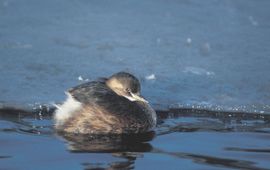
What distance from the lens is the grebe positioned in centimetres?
650

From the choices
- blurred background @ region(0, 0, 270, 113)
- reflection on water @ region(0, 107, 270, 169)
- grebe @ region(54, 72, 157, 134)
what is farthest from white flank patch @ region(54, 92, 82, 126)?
blurred background @ region(0, 0, 270, 113)

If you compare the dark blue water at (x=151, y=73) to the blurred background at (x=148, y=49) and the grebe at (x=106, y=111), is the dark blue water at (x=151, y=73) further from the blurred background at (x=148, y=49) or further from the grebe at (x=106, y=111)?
the grebe at (x=106, y=111)

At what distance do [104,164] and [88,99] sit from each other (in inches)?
47.5

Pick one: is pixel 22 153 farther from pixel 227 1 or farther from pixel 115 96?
pixel 227 1

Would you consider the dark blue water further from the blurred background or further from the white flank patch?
the white flank patch

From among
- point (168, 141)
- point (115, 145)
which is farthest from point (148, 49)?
point (115, 145)

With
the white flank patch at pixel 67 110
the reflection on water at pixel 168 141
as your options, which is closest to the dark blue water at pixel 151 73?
the reflection on water at pixel 168 141

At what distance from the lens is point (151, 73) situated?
820 cm

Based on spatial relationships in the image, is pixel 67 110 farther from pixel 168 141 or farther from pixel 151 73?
pixel 151 73

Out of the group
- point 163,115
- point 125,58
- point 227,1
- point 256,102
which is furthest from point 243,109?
point 227,1

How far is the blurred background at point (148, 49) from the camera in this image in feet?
24.8

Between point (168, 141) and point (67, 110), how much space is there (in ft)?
3.30

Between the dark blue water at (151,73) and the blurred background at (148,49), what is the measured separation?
0.04ft

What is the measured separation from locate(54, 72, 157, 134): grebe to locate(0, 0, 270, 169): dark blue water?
0.16 metres
